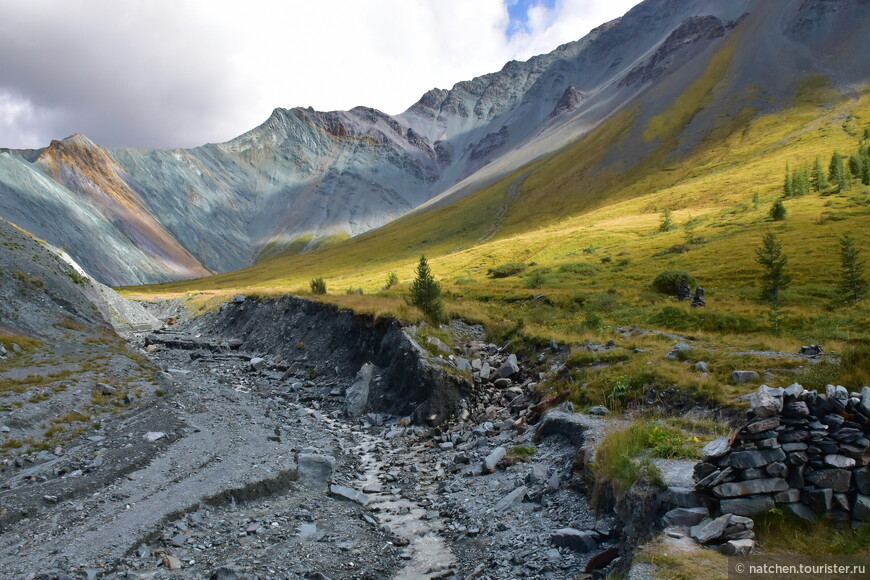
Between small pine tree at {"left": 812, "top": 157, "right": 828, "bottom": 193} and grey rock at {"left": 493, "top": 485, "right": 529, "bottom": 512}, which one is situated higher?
small pine tree at {"left": 812, "top": 157, "right": 828, "bottom": 193}

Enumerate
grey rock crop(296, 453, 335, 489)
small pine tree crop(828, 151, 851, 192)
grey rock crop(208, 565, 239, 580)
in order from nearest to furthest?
1. grey rock crop(208, 565, 239, 580)
2. grey rock crop(296, 453, 335, 489)
3. small pine tree crop(828, 151, 851, 192)

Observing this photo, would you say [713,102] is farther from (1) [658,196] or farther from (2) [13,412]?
(2) [13,412]

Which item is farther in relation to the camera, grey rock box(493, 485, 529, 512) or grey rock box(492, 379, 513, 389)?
grey rock box(492, 379, 513, 389)

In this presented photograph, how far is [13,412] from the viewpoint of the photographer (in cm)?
1930

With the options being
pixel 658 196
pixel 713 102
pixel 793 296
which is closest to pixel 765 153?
pixel 658 196

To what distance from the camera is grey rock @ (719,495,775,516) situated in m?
8.62

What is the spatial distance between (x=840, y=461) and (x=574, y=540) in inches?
218

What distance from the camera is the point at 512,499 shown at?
1391cm

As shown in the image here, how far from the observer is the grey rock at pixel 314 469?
17391 millimetres

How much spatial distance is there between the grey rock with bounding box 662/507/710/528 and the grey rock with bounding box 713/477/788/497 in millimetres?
464

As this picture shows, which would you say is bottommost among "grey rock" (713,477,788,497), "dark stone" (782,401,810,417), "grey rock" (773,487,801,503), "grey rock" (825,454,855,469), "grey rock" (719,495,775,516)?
"grey rock" (719,495,775,516)

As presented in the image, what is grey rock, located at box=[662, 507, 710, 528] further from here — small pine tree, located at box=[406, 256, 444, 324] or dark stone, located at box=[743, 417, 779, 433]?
small pine tree, located at box=[406, 256, 444, 324]

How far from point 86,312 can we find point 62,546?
127 feet

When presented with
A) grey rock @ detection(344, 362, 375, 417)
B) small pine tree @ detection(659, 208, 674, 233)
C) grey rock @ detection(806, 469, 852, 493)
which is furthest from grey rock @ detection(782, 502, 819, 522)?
small pine tree @ detection(659, 208, 674, 233)
